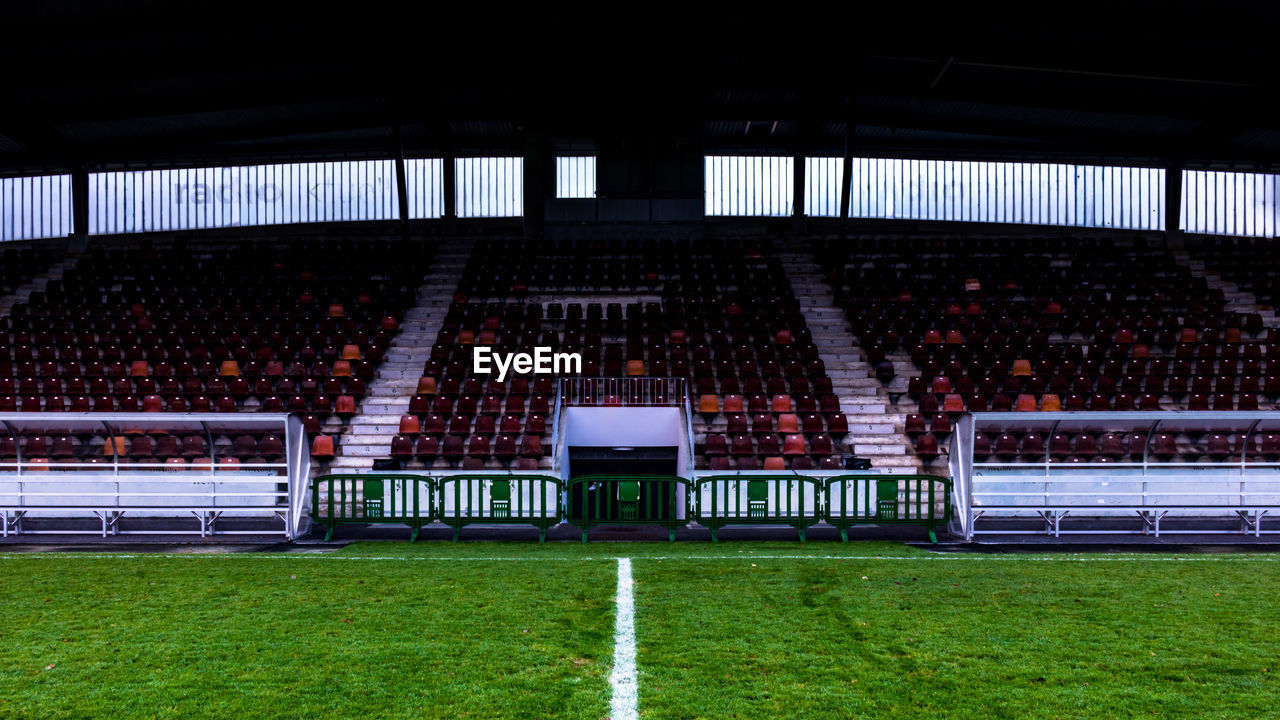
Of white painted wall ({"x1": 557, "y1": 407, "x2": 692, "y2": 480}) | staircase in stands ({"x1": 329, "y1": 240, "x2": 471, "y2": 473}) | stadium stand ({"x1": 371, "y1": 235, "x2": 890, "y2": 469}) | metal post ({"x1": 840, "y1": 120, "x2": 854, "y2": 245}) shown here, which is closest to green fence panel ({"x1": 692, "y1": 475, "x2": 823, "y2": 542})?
stadium stand ({"x1": 371, "y1": 235, "x2": 890, "y2": 469})

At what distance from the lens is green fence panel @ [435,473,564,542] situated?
48.3 feet

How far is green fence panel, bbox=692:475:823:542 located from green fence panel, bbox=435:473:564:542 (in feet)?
7.94

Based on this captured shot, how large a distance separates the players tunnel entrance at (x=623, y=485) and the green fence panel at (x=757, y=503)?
0.64 meters

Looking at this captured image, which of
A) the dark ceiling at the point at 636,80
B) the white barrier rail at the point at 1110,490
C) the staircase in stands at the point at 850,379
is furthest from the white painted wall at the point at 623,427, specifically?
the dark ceiling at the point at 636,80

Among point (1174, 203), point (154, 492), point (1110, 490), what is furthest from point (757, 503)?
point (1174, 203)

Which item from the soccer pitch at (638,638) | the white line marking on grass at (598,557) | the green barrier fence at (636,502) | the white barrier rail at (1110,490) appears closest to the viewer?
the soccer pitch at (638,638)

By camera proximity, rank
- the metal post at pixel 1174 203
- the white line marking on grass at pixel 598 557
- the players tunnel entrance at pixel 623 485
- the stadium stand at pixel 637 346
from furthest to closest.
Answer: the metal post at pixel 1174 203 → the stadium stand at pixel 637 346 → the players tunnel entrance at pixel 623 485 → the white line marking on grass at pixel 598 557

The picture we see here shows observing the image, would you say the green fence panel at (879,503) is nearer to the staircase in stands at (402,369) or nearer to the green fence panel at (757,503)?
the green fence panel at (757,503)

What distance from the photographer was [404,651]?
723 centimetres

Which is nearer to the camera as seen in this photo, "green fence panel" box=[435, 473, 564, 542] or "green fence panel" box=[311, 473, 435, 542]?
"green fence panel" box=[311, 473, 435, 542]

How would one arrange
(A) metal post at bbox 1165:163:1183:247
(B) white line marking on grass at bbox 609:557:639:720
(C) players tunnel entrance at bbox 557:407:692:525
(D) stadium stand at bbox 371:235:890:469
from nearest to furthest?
(B) white line marking on grass at bbox 609:557:639:720, (D) stadium stand at bbox 371:235:890:469, (C) players tunnel entrance at bbox 557:407:692:525, (A) metal post at bbox 1165:163:1183:247

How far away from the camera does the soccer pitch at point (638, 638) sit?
19.9ft

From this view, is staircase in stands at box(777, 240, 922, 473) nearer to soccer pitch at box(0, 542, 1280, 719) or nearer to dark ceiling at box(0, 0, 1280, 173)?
dark ceiling at box(0, 0, 1280, 173)

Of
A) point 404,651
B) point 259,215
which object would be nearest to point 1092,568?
point 404,651
